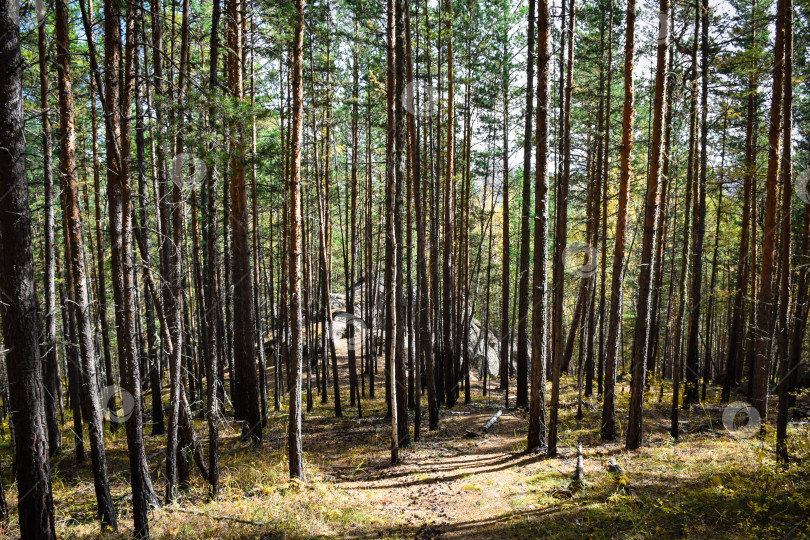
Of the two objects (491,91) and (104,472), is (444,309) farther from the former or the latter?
(104,472)

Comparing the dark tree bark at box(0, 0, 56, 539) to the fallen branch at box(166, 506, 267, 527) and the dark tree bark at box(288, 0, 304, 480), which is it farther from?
the dark tree bark at box(288, 0, 304, 480)

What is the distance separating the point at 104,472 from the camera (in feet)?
22.2

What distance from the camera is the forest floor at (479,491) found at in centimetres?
639

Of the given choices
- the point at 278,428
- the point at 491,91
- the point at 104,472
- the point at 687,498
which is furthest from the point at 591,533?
the point at 491,91

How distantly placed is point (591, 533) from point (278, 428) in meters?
10.1

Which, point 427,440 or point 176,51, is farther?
point 427,440

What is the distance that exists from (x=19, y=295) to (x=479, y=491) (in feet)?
25.5

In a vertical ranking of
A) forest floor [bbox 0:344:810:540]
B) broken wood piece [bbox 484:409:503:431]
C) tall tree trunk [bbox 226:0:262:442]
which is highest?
tall tree trunk [bbox 226:0:262:442]

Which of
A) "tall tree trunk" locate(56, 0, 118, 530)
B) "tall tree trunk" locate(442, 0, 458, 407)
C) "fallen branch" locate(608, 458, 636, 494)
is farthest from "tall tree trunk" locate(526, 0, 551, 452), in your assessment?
"tall tree trunk" locate(56, 0, 118, 530)

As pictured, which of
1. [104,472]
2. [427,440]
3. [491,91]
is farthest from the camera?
[491,91]

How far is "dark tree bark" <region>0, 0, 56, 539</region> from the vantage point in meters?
3.89

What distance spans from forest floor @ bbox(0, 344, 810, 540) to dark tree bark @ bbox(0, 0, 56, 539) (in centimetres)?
286

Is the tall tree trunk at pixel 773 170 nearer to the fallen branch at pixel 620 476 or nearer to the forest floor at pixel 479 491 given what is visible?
the forest floor at pixel 479 491

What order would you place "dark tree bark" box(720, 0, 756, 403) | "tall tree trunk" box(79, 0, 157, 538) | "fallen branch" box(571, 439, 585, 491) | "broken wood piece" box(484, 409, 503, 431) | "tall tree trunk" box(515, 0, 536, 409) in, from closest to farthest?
"tall tree trunk" box(79, 0, 157, 538)
"fallen branch" box(571, 439, 585, 491)
"tall tree trunk" box(515, 0, 536, 409)
"broken wood piece" box(484, 409, 503, 431)
"dark tree bark" box(720, 0, 756, 403)
